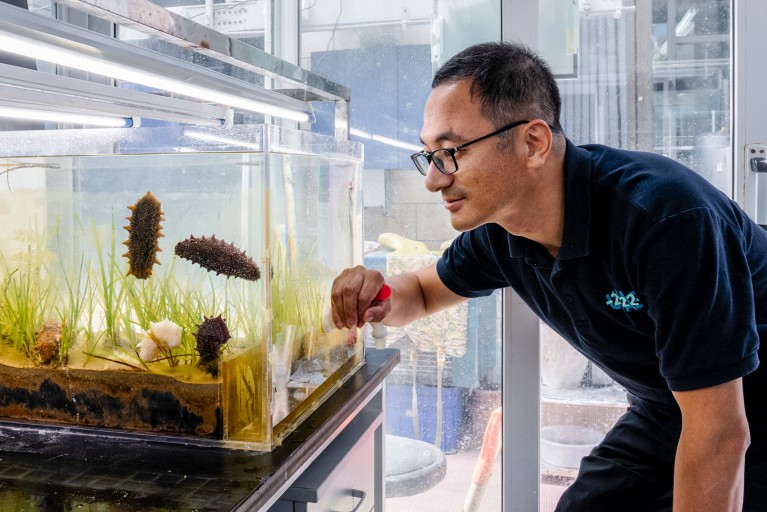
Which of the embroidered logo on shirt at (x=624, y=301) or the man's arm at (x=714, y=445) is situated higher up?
the embroidered logo on shirt at (x=624, y=301)

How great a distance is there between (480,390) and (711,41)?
130 cm

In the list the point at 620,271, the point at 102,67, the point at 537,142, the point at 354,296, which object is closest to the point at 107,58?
the point at 102,67

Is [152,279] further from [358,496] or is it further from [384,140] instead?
[384,140]

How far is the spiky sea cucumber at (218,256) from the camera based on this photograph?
951 mm

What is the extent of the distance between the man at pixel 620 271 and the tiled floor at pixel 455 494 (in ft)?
2.11

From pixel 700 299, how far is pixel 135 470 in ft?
2.89

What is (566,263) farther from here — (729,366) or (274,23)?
(274,23)

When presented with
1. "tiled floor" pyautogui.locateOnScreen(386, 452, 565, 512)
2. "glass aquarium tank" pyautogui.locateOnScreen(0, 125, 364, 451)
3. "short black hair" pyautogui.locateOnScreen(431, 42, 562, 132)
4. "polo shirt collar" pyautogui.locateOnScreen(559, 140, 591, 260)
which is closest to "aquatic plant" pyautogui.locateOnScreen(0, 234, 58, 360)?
"glass aquarium tank" pyautogui.locateOnScreen(0, 125, 364, 451)

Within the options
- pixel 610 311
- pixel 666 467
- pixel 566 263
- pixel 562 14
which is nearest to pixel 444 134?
pixel 566 263

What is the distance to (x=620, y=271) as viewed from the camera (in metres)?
1.24

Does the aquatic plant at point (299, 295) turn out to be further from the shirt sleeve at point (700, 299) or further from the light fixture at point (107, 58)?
the shirt sleeve at point (700, 299)

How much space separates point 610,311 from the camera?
129cm

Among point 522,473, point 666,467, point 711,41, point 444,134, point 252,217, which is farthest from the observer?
point 522,473

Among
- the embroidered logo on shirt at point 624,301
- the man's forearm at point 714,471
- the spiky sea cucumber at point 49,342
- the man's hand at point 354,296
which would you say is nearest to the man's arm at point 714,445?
the man's forearm at point 714,471
